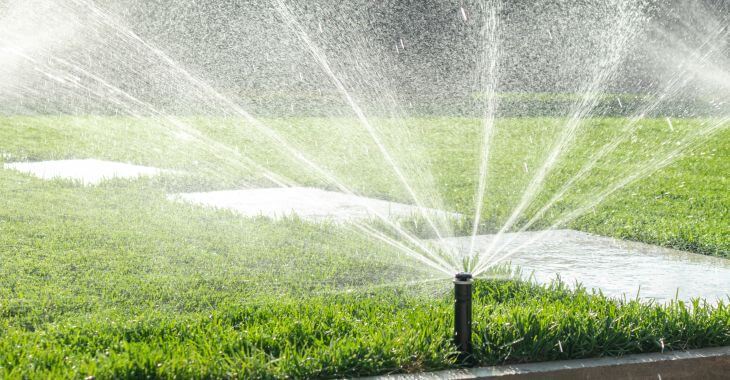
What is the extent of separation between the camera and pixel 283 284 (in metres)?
4.32

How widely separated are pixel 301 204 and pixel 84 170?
2499 millimetres

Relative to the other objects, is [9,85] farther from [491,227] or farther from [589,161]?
[491,227]

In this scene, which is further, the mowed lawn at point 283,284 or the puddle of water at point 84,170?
the puddle of water at point 84,170

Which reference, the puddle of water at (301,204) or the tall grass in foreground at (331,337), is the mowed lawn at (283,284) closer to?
the tall grass in foreground at (331,337)

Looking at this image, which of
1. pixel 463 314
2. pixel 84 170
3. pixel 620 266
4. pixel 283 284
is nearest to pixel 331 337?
pixel 463 314

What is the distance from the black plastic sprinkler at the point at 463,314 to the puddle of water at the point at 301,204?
2.86 meters

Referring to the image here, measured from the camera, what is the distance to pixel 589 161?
382 inches

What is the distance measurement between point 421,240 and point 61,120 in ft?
28.2

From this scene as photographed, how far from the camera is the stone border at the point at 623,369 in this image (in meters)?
3.10

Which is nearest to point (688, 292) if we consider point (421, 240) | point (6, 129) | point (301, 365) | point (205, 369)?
point (421, 240)

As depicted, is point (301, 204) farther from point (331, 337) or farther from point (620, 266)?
point (331, 337)

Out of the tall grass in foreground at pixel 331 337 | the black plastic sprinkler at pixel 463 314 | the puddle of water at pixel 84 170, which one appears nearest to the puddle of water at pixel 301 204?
the puddle of water at pixel 84 170

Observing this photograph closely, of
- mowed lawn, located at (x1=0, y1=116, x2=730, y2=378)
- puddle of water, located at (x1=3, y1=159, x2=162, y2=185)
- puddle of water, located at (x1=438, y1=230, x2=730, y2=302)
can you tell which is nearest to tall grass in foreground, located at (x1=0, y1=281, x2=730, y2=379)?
mowed lawn, located at (x1=0, y1=116, x2=730, y2=378)

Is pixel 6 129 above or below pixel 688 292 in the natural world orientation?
above
